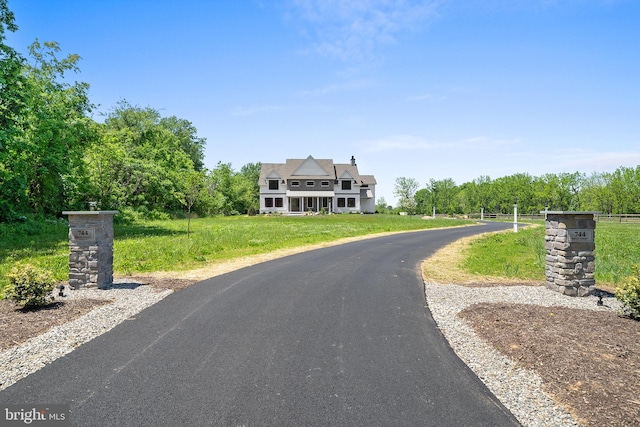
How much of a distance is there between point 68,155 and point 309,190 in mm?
36104

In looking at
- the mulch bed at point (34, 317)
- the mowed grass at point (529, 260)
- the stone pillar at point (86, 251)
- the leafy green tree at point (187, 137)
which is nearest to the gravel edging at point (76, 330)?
the mulch bed at point (34, 317)

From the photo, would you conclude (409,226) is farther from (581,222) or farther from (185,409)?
(185,409)

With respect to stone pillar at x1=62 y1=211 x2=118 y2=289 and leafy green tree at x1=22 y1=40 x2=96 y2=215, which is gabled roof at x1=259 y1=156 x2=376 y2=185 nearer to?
leafy green tree at x1=22 y1=40 x2=96 y2=215

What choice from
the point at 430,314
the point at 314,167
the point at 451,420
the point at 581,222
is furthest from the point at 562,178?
the point at 451,420

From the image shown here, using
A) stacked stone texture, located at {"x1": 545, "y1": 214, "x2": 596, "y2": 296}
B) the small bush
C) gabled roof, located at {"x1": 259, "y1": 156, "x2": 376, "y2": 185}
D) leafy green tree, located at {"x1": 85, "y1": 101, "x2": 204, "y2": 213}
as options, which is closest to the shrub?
stacked stone texture, located at {"x1": 545, "y1": 214, "x2": 596, "y2": 296}

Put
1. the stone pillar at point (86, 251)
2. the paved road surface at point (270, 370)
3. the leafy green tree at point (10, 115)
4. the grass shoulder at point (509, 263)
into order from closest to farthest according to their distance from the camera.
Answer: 1. the paved road surface at point (270, 370)
2. the stone pillar at point (86, 251)
3. the grass shoulder at point (509, 263)
4. the leafy green tree at point (10, 115)

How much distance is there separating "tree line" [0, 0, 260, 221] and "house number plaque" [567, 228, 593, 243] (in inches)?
570

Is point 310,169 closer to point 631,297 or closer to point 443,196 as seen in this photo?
point 443,196

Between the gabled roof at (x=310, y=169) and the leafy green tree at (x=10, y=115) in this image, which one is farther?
the gabled roof at (x=310, y=169)

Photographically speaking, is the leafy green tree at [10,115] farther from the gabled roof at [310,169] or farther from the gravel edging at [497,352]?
the gabled roof at [310,169]

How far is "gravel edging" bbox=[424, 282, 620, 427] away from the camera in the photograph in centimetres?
443

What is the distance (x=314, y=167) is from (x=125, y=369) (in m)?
54.3

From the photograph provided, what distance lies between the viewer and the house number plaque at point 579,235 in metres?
9.91

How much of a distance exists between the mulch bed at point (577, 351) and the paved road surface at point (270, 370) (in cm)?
100
